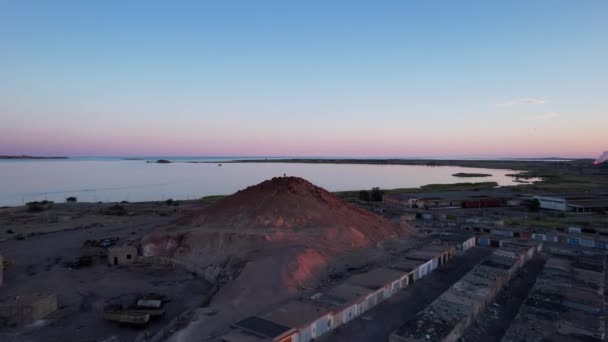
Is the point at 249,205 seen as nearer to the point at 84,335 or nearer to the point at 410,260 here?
the point at 410,260

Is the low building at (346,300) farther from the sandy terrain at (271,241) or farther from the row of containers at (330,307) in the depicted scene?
the sandy terrain at (271,241)

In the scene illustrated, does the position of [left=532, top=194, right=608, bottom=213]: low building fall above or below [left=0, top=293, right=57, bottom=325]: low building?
above

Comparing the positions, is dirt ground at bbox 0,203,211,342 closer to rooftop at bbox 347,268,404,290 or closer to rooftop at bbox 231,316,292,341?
rooftop at bbox 231,316,292,341

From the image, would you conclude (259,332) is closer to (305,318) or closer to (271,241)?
(305,318)

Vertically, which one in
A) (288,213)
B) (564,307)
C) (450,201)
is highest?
(288,213)

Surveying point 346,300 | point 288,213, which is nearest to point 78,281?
point 288,213

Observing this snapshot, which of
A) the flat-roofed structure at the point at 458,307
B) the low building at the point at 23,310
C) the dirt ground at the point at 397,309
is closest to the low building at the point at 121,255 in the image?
the low building at the point at 23,310

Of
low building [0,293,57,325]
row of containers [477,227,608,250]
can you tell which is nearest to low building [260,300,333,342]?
low building [0,293,57,325]
